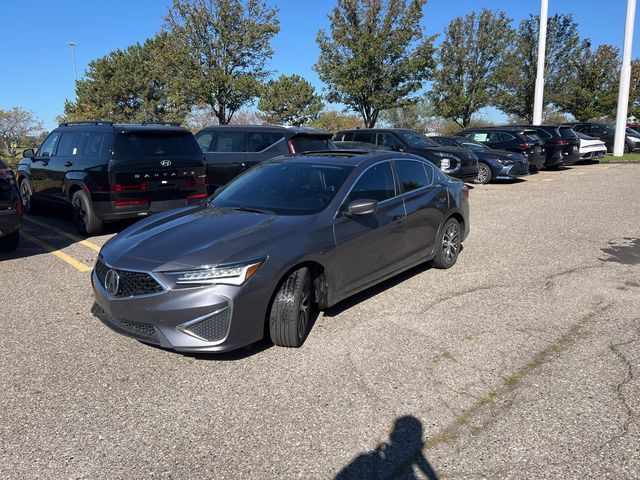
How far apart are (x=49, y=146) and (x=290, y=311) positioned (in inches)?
288

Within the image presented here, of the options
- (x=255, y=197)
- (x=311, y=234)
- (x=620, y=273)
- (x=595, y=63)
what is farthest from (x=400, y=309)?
(x=595, y=63)

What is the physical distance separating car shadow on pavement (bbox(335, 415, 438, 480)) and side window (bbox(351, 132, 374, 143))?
39.9 ft

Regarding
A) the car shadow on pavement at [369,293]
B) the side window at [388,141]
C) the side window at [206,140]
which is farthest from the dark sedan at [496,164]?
the car shadow on pavement at [369,293]

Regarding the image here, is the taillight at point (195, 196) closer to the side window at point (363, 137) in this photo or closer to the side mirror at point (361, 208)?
the side mirror at point (361, 208)

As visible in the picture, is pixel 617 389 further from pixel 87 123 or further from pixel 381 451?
pixel 87 123

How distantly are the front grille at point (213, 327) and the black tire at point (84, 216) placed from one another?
497cm

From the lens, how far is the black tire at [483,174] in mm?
15531

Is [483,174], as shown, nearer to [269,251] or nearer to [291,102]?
[269,251]

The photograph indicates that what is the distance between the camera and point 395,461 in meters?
2.68

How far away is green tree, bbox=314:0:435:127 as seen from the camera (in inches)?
839

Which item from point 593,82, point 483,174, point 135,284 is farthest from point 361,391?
point 593,82

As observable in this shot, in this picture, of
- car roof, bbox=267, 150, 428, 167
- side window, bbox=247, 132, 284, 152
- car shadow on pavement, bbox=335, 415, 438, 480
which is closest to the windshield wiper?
car roof, bbox=267, 150, 428, 167

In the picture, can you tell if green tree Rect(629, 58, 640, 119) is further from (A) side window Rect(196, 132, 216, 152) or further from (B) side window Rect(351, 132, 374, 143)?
(A) side window Rect(196, 132, 216, 152)

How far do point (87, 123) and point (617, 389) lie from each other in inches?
322
